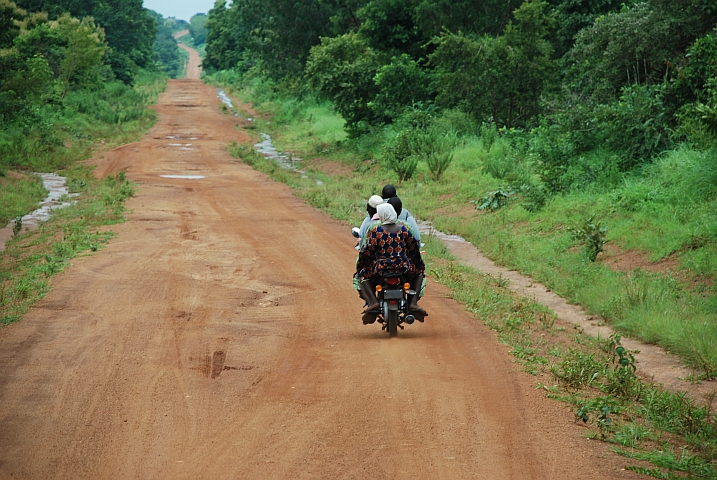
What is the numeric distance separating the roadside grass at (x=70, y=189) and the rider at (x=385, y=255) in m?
4.35

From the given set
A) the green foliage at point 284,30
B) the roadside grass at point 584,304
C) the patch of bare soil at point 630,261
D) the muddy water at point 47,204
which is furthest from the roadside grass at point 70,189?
the patch of bare soil at point 630,261

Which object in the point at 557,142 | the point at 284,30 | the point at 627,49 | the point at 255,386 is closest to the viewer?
the point at 255,386

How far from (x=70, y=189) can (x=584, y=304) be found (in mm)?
16341

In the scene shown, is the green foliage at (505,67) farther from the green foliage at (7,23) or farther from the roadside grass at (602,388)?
the green foliage at (7,23)

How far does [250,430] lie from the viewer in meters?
6.55

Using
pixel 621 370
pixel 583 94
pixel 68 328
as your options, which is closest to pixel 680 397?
pixel 621 370

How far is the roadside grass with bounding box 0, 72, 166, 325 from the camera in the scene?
12930 millimetres

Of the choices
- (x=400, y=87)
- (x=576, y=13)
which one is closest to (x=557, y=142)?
(x=576, y=13)

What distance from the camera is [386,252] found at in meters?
9.67

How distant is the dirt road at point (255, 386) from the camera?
6000 millimetres

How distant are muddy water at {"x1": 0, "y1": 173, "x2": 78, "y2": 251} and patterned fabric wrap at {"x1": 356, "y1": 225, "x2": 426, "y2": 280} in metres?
9.22

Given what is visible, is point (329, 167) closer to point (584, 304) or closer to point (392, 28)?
point (392, 28)

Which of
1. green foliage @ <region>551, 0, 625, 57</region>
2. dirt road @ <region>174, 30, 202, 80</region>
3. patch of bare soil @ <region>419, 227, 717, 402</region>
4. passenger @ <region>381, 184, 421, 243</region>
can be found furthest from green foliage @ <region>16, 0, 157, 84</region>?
passenger @ <region>381, 184, 421, 243</region>

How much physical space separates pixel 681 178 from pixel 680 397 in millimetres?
8784
